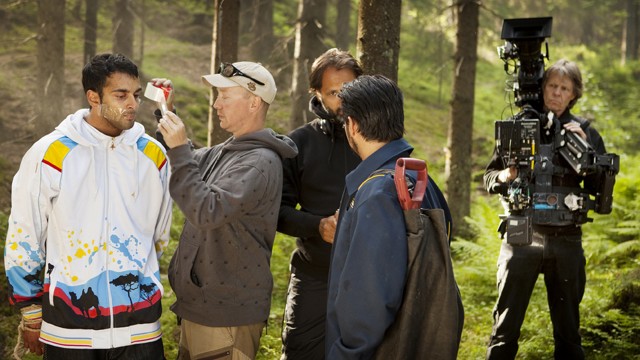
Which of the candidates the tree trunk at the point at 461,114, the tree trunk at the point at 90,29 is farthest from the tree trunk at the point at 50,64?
the tree trunk at the point at 461,114

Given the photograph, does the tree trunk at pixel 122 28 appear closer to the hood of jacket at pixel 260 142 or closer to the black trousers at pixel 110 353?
the hood of jacket at pixel 260 142

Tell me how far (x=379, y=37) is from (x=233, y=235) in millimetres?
2737

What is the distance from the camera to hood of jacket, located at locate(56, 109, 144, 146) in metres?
3.65

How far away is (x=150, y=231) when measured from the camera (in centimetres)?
388

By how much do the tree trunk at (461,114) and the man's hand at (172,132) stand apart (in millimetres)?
8889

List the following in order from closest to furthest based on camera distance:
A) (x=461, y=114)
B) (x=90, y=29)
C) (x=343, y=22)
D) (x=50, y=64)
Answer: (x=461, y=114) → (x=50, y=64) → (x=90, y=29) → (x=343, y=22)

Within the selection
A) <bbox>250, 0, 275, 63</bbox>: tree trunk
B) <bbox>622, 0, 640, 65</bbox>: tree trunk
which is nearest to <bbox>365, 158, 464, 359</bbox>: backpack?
<bbox>250, 0, 275, 63</bbox>: tree trunk

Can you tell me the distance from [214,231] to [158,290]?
19.2 inches

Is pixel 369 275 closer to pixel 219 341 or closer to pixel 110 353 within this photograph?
pixel 219 341

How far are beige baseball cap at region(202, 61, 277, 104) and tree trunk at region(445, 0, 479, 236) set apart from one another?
8.37 m

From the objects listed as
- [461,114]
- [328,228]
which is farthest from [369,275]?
[461,114]

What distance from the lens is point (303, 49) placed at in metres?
14.1

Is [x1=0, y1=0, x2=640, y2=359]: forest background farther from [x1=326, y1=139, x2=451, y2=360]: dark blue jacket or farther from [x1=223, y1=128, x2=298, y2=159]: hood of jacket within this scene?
[x1=326, y1=139, x2=451, y2=360]: dark blue jacket

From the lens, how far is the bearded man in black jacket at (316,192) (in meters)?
4.42
